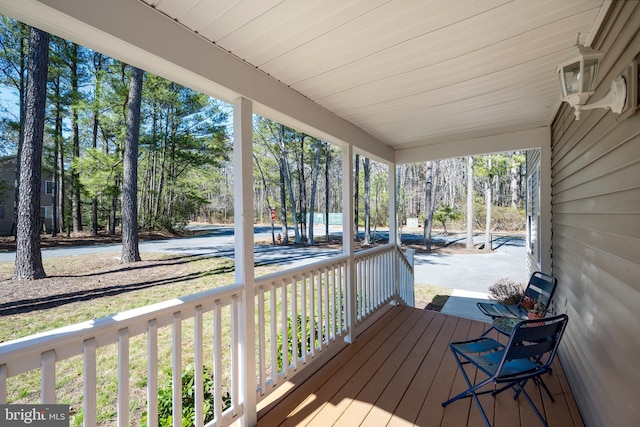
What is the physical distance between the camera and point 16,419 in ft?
3.46

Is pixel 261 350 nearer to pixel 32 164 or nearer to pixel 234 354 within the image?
pixel 234 354

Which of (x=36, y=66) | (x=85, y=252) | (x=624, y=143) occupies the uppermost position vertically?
(x=36, y=66)

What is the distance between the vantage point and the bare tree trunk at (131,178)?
324 cm

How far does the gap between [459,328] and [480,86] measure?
2748mm

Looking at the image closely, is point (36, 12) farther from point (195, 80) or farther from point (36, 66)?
point (36, 66)

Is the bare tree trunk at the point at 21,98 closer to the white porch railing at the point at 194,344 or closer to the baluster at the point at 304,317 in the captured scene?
the white porch railing at the point at 194,344

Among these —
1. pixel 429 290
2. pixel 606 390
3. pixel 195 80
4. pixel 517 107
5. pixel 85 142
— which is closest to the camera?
pixel 606 390

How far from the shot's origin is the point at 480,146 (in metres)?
3.47

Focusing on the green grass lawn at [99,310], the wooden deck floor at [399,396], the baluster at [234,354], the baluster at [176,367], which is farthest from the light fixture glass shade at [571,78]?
the green grass lawn at [99,310]

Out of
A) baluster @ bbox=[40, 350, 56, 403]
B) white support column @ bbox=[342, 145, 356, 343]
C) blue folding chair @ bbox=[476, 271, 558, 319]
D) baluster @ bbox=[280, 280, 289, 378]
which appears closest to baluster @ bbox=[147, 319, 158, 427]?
baluster @ bbox=[40, 350, 56, 403]

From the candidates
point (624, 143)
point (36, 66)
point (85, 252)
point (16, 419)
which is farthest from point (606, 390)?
point (36, 66)

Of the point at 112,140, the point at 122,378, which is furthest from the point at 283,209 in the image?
the point at 122,378

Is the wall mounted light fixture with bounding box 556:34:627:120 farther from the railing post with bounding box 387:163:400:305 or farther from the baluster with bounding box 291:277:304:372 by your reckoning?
the railing post with bounding box 387:163:400:305

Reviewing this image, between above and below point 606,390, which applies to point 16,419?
above
